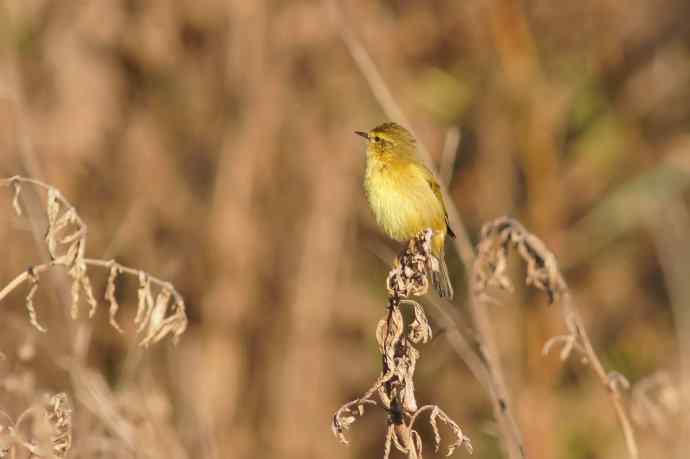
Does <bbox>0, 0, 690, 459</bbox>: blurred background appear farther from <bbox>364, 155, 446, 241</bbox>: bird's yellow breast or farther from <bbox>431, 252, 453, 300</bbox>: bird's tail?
<bbox>431, 252, 453, 300</bbox>: bird's tail

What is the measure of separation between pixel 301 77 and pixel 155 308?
182 inches

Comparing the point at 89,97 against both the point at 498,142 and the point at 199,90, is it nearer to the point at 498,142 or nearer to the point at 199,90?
the point at 199,90

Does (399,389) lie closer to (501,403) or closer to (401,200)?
(501,403)

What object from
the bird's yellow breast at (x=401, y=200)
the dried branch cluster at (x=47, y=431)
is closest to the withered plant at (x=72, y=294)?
the dried branch cluster at (x=47, y=431)

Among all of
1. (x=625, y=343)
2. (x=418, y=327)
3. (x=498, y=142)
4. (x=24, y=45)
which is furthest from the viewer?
(x=625, y=343)

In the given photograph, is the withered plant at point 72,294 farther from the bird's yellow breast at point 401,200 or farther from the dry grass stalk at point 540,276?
the bird's yellow breast at point 401,200

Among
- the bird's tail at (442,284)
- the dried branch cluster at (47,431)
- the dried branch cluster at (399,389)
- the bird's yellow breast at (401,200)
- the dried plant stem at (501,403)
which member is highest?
the bird's yellow breast at (401,200)

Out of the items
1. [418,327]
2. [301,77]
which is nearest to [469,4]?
[301,77]

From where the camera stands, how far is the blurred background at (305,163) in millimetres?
6605

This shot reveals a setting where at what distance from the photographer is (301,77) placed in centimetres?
723

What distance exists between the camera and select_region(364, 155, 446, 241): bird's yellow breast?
14.6 ft

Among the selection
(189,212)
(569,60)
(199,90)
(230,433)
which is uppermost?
(569,60)

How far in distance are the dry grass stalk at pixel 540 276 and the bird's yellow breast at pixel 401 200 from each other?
1.39 metres

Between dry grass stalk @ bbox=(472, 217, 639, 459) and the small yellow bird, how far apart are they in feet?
4.27
